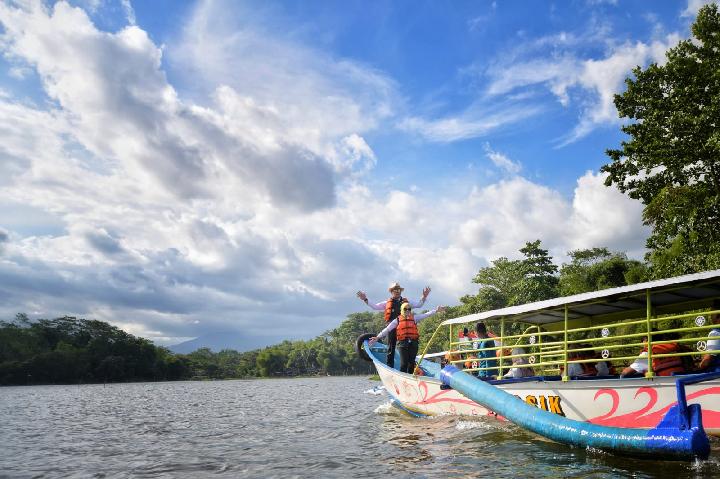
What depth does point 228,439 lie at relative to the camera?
1207 cm

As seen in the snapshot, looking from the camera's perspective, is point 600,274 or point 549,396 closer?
point 549,396

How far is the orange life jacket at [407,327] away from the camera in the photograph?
1368 centimetres

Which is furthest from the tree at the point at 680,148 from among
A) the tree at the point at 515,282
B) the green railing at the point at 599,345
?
the tree at the point at 515,282

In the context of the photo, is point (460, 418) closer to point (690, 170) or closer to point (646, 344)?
point (646, 344)

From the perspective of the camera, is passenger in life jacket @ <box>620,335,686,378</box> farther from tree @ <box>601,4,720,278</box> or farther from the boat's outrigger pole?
tree @ <box>601,4,720,278</box>

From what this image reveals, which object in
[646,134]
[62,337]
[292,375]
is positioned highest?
[646,134]

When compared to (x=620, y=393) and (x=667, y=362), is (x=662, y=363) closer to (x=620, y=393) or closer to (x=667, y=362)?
(x=667, y=362)

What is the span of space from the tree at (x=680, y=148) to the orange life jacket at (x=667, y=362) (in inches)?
487

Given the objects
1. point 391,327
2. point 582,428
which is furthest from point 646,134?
point 582,428

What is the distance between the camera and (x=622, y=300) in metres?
10.5

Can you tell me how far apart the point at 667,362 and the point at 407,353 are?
681 centimetres

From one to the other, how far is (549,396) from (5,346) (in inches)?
4271

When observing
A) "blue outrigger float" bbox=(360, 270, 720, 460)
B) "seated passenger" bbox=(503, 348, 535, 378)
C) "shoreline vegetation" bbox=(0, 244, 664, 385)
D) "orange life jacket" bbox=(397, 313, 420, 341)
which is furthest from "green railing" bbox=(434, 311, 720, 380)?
"shoreline vegetation" bbox=(0, 244, 664, 385)

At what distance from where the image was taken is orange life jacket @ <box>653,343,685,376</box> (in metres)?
8.30
